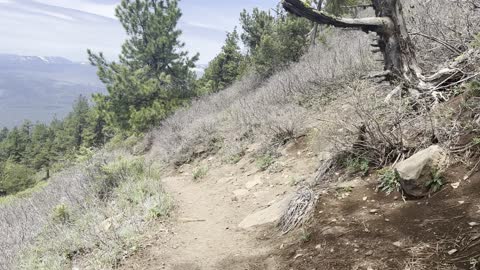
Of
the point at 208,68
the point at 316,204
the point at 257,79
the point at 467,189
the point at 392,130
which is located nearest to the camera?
the point at 467,189

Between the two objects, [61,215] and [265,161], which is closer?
[61,215]

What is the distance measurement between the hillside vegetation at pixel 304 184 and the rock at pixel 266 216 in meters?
0.05

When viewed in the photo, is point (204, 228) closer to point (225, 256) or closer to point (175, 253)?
point (175, 253)

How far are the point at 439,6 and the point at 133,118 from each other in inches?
449

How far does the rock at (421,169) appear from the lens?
127 inches

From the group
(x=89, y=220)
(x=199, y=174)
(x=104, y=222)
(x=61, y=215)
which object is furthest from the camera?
(x=199, y=174)

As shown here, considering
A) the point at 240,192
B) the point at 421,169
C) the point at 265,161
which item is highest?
the point at 421,169

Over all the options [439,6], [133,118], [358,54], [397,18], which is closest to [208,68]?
[133,118]

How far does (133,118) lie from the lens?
1477 centimetres

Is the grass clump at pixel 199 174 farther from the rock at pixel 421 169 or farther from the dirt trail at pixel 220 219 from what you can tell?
the rock at pixel 421 169

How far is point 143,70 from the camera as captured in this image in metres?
15.2

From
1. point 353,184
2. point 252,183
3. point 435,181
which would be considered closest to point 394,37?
point 353,184

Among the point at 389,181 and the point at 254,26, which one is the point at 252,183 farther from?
the point at 254,26

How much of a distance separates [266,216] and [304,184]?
25.5 inches
